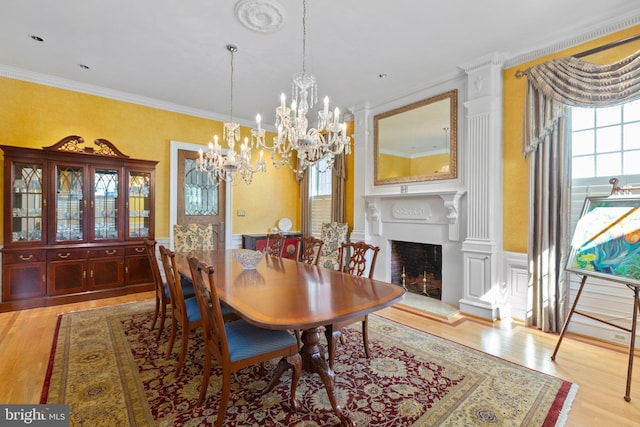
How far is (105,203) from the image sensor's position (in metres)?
4.16

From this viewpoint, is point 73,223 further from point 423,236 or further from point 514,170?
point 514,170

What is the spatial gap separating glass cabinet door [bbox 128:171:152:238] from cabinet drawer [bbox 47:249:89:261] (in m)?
0.58

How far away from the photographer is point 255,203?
19.2ft

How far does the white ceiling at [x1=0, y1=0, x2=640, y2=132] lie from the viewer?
2.61 metres

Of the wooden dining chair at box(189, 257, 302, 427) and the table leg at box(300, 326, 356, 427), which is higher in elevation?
the wooden dining chair at box(189, 257, 302, 427)

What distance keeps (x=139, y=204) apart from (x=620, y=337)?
590 cm

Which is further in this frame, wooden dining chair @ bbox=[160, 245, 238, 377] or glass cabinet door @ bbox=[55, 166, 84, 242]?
glass cabinet door @ bbox=[55, 166, 84, 242]

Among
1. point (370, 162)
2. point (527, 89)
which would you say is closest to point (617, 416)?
point (527, 89)

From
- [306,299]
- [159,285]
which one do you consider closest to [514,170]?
[306,299]

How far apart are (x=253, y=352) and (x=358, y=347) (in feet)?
4.24

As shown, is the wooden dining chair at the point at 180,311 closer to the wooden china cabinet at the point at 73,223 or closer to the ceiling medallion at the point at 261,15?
the ceiling medallion at the point at 261,15

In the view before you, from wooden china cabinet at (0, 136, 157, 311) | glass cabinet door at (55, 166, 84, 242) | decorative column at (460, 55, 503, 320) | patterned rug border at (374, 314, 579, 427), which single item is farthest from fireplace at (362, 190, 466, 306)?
glass cabinet door at (55, 166, 84, 242)

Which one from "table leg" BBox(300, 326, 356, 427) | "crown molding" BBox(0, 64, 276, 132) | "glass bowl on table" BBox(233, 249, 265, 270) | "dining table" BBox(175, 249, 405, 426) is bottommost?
"table leg" BBox(300, 326, 356, 427)

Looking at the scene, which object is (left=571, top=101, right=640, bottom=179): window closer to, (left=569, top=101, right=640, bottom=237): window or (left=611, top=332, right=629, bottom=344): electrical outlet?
(left=569, top=101, right=640, bottom=237): window
